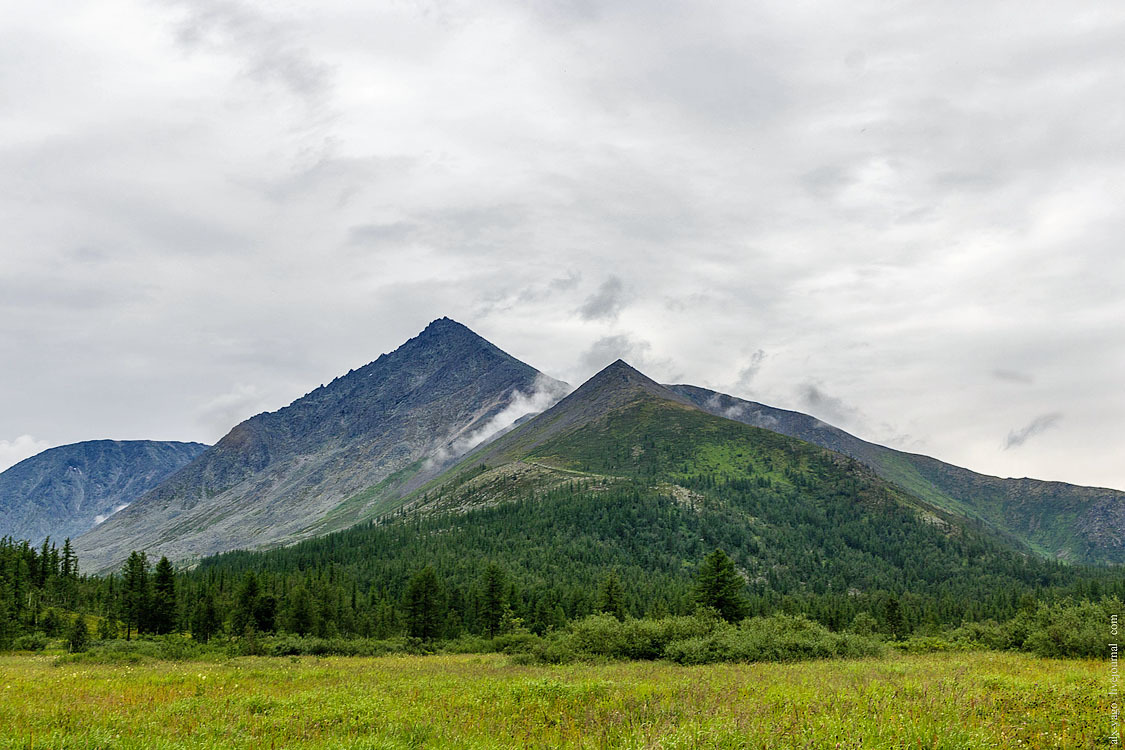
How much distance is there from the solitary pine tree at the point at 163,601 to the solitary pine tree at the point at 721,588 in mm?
73991

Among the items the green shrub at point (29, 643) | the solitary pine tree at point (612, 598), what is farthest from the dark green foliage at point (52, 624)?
the solitary pine tree at point (612, 598)

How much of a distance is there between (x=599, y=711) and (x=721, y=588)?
46580 mm

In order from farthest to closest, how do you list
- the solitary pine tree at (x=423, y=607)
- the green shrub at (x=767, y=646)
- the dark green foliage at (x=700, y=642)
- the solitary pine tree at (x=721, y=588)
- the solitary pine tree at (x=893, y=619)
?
the solitary pine tree at (x=893, y=619) < the solitary pine tree at (x=423, y=607) < the solitary pine tree at (x=721, y=588) < the dark green foliage at (x=700, y=642) < the green shrub at (x=767, y=646)

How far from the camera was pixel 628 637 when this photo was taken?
36469 millimetres

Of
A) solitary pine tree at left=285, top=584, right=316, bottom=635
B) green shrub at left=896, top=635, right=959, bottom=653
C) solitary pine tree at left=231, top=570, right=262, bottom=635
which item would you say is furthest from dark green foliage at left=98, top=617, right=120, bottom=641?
green shrub at left=896, top=635, right=959, bottom=653

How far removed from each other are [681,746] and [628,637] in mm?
26542

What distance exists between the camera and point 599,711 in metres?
16.3

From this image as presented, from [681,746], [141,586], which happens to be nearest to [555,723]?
[681,746]

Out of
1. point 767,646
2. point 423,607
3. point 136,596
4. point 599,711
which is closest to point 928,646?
point 767,646

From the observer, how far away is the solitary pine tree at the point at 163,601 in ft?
287

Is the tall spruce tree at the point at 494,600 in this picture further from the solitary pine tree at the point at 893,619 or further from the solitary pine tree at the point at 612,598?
the solitary pine tree at the point at 893,619

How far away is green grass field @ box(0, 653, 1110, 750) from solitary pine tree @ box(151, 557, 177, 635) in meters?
74.6

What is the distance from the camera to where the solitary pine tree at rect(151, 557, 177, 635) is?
87.4 metres

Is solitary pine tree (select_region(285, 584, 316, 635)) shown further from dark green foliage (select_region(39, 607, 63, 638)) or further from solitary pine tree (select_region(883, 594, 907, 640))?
solitary pine tree (select_region(883, 594, 907, 640))
